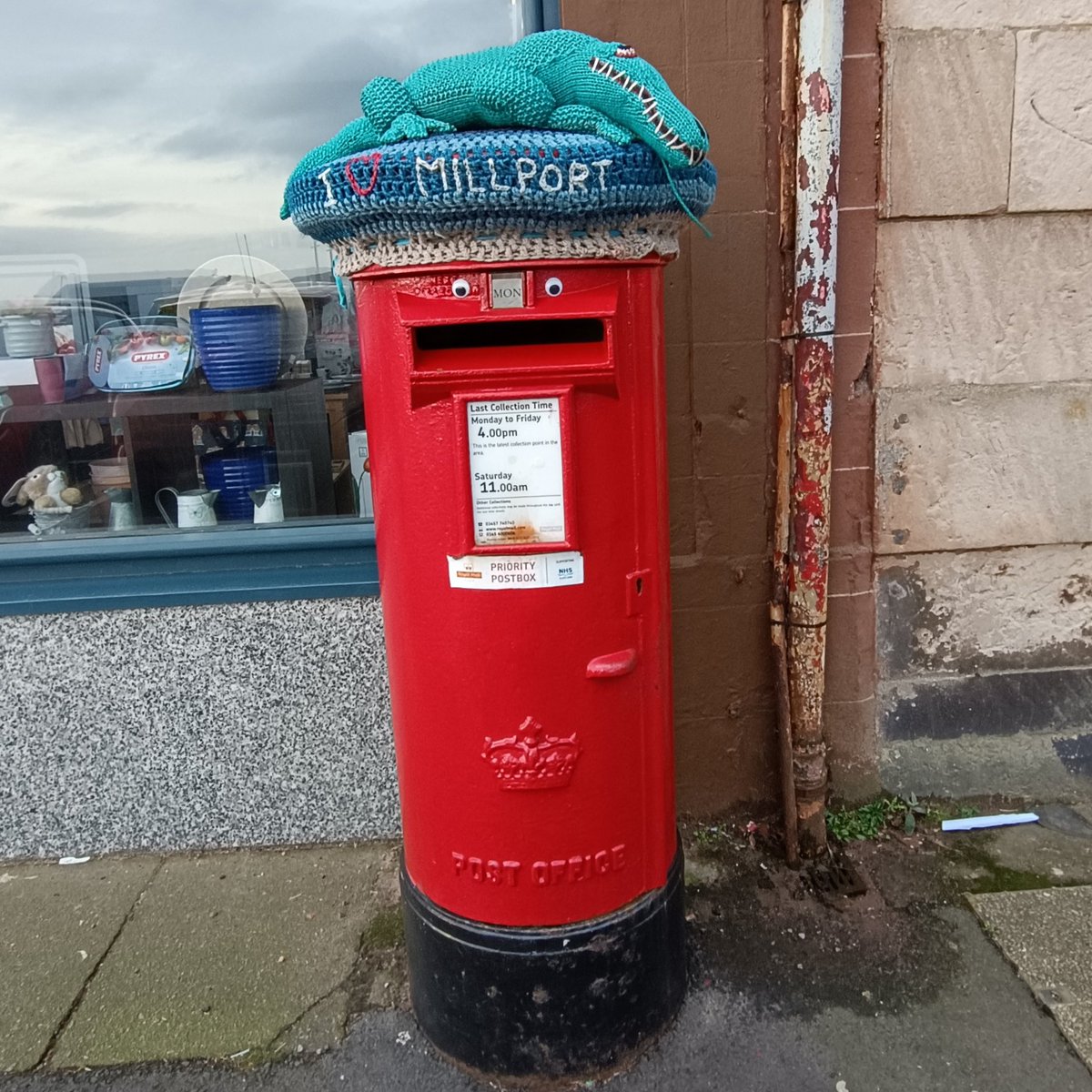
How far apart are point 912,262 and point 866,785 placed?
167 cm

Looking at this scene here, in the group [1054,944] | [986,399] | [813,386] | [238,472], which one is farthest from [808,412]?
[238,472]

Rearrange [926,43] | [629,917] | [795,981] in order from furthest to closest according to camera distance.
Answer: [926,43]
[795,981]
[629,917]

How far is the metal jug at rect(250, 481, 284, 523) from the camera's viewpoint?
3.12 metres

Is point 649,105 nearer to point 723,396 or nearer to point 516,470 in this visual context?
point 516,470

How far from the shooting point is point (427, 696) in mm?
1946

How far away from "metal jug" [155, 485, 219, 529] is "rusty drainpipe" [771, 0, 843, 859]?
1857 millimetres

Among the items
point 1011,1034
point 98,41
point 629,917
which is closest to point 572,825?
point 629,917

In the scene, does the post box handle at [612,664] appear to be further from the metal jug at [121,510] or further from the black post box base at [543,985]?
the metal jug at [121,510]

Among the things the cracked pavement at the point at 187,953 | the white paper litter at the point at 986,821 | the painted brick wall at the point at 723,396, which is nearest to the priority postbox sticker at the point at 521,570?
the painted brick wall at the point at 723,396

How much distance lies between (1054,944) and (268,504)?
2.67m

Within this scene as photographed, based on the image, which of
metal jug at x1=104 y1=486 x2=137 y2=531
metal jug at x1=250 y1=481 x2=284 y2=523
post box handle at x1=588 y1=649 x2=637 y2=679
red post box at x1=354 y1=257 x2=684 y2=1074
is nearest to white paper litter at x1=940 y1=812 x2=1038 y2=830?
red post box at x1=354 y1=257 x2=684 y2=1074

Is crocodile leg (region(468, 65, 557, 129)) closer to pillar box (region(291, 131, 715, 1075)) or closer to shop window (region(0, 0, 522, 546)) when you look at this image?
pillar box (region(291, 131, 715, 1075))

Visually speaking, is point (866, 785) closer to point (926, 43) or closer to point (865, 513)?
point (865, 513)

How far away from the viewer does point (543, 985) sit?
202cm
